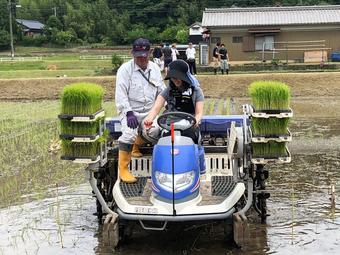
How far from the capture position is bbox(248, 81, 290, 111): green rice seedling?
616 cm

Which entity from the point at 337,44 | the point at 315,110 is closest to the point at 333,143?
the point at 315,110

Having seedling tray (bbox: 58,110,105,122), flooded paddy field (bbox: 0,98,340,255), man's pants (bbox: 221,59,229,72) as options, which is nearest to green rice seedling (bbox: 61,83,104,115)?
seedling tray (bbox: 58,110,105,122)

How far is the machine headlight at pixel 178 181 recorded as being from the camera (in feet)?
19.1

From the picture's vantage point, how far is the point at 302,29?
36531 millimetres

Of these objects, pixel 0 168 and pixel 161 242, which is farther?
pixel 0 168

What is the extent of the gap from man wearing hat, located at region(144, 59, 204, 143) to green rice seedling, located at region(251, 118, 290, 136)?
2.38 feet

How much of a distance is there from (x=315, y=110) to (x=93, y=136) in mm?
12671

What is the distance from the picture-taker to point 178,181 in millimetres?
5824

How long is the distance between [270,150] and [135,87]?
1.79 meters

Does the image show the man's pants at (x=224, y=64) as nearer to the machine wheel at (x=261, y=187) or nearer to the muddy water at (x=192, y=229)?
the muddy water at (x=192, y=229)

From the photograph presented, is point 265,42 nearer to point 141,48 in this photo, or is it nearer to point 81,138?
point 141,48

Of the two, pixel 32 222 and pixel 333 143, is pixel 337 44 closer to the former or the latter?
pixel 333 143

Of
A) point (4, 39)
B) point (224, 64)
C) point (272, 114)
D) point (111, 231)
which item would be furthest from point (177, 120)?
point (4, 39)

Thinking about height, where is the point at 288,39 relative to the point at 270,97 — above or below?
below
